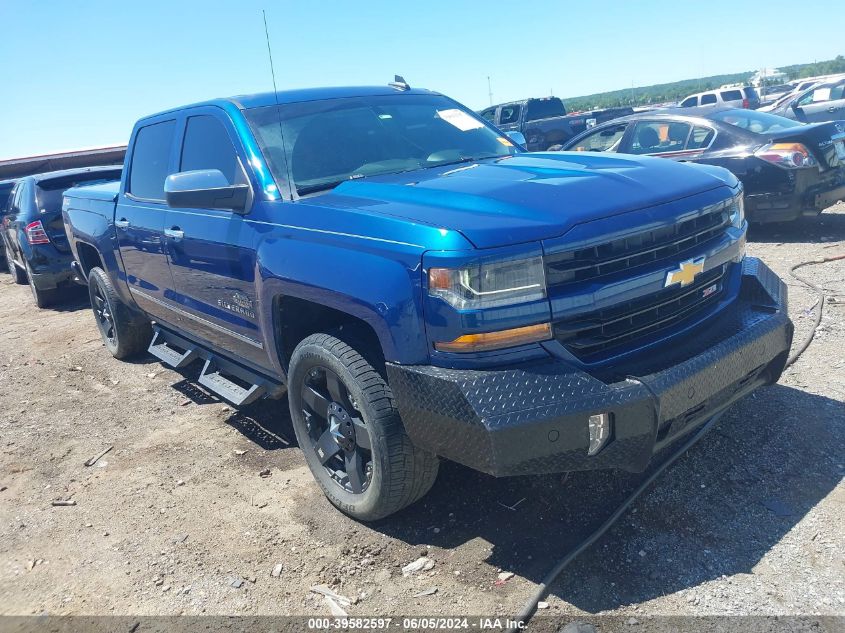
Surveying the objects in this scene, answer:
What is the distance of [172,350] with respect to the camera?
5.35 meters

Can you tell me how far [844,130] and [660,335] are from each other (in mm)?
6511

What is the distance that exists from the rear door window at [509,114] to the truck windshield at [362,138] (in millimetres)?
15641

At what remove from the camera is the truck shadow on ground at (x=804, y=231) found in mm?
7834

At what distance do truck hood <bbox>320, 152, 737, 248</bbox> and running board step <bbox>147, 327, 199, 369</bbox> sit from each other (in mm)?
2143

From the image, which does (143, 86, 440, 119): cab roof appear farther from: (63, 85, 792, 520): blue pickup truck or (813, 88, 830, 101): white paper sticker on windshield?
(813, 88, 830, 101): white paper sticker on windshield

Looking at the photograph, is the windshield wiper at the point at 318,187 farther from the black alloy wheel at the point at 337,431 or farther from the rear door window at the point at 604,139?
the rear door window at the point at 604,139

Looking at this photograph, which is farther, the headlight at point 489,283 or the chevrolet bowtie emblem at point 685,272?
the chevrolet bowtie emblem at point 685,272

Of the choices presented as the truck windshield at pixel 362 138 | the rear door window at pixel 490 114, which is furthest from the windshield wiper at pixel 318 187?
the rear door window at pixel 490 114

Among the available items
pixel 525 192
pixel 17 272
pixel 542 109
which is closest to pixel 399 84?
pixel 525 192

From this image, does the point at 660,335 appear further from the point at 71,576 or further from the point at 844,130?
the point at 844,130

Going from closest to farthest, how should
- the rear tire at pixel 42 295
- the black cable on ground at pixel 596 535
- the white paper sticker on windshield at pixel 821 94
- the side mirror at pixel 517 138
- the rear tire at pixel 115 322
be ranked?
the black cable on ground at pixel 596 535, the side mirror at pixel 517 138, the rear tire at pixel 115 322, the rear tire at pixel 42 295, the white paper sticker on windshield at pixel 821 94

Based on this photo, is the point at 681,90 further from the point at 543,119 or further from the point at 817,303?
the point at 817,303

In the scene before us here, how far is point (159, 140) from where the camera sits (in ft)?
16.1

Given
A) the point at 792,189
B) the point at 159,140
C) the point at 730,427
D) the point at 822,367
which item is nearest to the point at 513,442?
the point at 730,427
